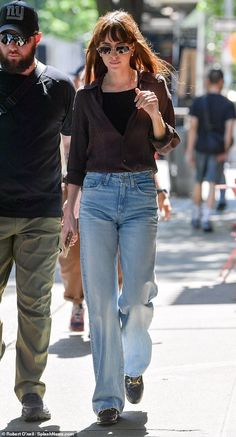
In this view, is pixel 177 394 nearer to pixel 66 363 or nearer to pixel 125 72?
pixel 66 363

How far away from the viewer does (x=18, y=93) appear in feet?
17.8

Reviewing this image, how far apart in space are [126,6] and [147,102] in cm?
992

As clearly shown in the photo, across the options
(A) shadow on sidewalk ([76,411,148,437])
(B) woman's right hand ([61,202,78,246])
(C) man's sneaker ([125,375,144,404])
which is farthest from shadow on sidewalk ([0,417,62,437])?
(B) woman's right hand ([61,202,78,246])

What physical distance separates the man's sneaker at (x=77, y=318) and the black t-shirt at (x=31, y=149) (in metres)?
2.35

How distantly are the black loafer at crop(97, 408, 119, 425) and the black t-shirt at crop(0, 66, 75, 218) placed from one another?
948 millimetres

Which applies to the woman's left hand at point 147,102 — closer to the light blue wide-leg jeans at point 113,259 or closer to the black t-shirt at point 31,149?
the light blue wide-leg jeans at point 113,259

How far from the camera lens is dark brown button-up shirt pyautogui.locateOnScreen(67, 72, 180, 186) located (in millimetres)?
5371

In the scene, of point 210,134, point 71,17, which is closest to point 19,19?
point 210,134

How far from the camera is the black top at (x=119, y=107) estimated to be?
541cm

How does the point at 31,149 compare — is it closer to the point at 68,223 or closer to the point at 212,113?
the point at 68,223

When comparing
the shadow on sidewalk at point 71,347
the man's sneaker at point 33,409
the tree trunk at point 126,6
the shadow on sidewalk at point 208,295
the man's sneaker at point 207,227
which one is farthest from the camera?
the tree trunk at point 126,6

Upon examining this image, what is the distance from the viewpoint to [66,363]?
6.97 metres

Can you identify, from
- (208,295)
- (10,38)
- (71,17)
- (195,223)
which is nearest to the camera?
(10,38)

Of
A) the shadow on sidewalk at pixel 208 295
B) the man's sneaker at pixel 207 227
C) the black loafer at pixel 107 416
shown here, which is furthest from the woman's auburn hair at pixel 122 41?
the man's sneaker at pixel 207 227
